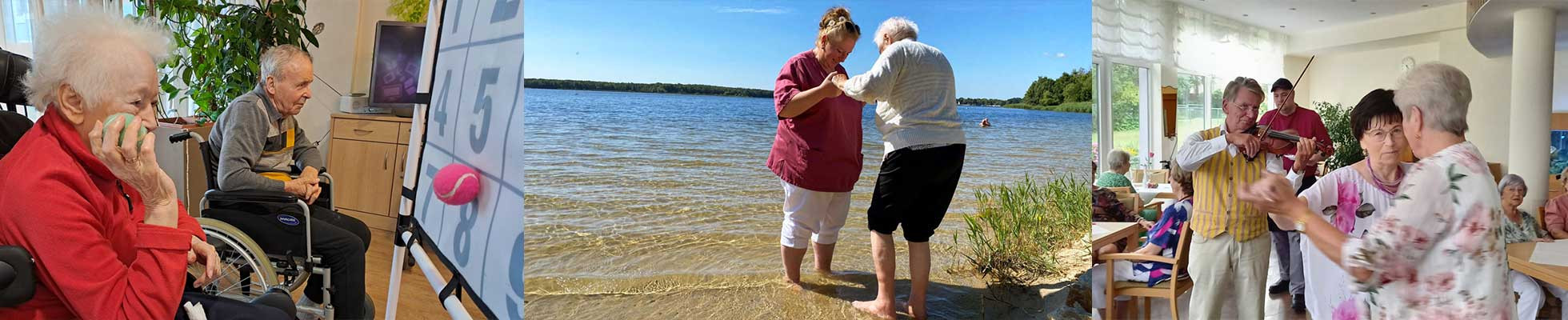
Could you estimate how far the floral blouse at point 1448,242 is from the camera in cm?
131

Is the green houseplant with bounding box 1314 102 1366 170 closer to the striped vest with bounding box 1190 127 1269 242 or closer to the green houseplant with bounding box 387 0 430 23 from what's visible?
the striped vest with bounding box 1190 127 1269 242

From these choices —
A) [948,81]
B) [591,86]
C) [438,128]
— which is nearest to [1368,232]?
[948,81]

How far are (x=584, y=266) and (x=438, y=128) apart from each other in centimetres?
129

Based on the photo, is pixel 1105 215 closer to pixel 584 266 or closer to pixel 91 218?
pixel 584 266

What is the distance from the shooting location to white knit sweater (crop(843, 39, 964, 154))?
1827 millimetres

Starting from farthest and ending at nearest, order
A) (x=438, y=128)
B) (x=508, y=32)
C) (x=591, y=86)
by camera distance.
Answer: (x=591, y=86)
(x=438, y=128)
(x=508, y=32)

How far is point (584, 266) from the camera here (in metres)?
2.55

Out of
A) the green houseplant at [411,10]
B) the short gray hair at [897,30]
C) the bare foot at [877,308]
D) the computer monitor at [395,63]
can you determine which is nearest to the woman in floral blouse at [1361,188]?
the short gray hair at [897,30]

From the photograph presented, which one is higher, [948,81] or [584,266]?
[948,81]

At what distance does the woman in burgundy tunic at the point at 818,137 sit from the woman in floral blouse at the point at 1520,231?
1.18 metres

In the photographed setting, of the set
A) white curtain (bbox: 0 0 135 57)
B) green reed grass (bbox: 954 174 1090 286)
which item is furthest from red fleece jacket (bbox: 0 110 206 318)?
white curtain (bbox: 0 0 135 57)

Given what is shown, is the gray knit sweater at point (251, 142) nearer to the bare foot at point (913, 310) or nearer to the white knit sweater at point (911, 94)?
the white knit sweater at point (911, 94)

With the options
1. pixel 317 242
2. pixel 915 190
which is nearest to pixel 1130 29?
pixel 915 190

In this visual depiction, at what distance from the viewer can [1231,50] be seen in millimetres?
1622
